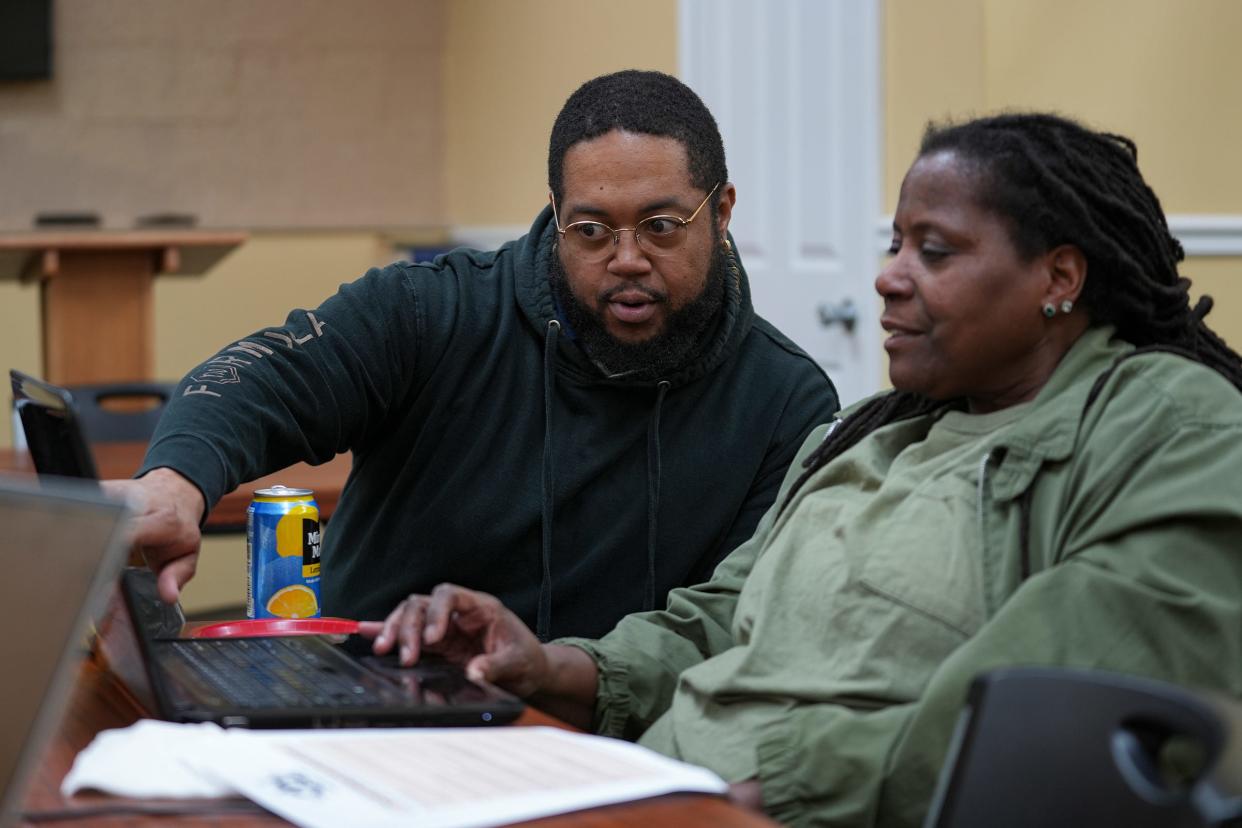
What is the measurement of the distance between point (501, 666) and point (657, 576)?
599mm

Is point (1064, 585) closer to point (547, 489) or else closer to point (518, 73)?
point (547, 489)

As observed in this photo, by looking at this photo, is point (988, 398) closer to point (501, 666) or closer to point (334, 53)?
point (501, 666)

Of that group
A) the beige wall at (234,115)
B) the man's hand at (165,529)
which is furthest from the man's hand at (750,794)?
the beige wall at (234,115)

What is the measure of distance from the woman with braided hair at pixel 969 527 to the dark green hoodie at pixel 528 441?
1.27 ft

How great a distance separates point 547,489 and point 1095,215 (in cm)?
84

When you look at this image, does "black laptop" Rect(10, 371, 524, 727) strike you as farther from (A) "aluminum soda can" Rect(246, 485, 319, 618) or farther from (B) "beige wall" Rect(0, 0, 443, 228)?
(B) "beige wall" Rect(0, 0, 443, 228)

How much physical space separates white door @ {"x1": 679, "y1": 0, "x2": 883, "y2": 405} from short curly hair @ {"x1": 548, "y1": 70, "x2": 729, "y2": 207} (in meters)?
2.06

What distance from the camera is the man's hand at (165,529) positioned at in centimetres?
150

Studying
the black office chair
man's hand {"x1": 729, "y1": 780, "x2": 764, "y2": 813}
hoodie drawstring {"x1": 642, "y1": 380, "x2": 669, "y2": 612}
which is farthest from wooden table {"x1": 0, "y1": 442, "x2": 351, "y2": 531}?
the black office chair

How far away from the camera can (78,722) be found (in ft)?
4.26

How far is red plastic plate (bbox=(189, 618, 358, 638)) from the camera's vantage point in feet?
5.28

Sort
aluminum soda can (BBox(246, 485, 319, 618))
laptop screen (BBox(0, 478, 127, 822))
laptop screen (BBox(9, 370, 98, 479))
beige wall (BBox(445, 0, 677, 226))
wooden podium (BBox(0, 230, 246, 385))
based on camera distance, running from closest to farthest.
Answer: laptop screen (BBox(0, 478, 127, 822)) → laptop screen (BBox(9, 370, 98, 479)) → aluminum soda can (BBox(246, 485, 319, 618)) → wooden podium (BBox(0, 230, 246, 385)) → beige wall (BBox(445, 0, 677, 226))

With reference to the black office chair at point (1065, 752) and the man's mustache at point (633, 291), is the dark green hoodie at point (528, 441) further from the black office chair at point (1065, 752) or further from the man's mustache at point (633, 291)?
the black office chair at point (1065, 752)

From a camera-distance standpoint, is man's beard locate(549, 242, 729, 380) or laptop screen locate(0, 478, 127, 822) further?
man's beard locate(549, 242, 729, 380)
